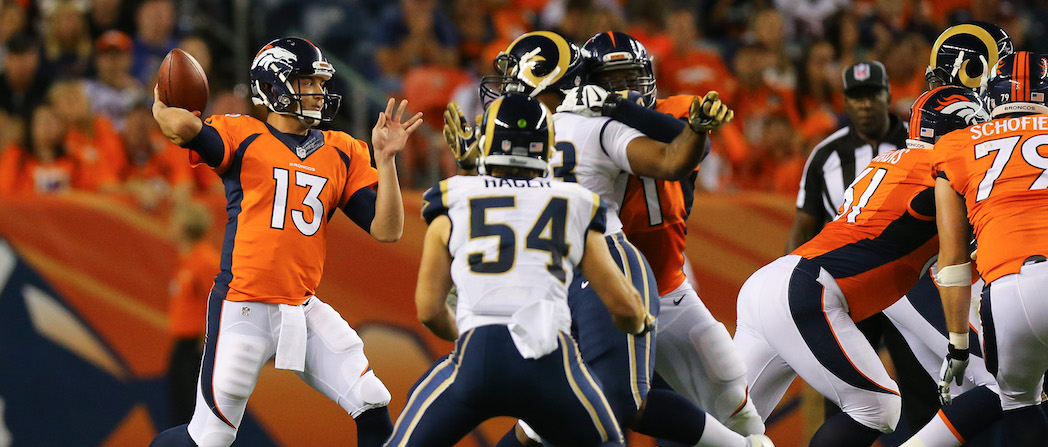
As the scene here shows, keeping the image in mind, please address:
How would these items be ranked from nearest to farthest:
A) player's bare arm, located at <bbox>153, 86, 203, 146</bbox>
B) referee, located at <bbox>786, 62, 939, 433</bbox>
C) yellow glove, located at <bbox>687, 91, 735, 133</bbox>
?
yellow glove, located at <bbox>687, 91, 735, 133</bbox> → player's bare arm, located at <bbox>153, 86, 203, 146</bbox> → referee, located at <bbox>786, 62, 939, 433</bbox>

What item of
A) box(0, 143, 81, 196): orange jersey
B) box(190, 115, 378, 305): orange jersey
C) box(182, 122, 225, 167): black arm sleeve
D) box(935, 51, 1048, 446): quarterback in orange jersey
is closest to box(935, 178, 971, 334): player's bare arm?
box(935, 51, 1048, 446): quarterback in orange jersey

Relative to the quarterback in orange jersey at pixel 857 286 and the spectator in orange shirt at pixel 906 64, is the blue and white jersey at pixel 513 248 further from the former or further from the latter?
the spectator in orange shirt at pixel 906 64

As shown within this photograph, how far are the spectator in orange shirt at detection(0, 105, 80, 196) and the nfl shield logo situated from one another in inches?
195

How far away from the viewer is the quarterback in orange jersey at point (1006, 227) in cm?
444

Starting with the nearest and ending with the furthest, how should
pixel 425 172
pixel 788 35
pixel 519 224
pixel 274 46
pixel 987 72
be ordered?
pixel 519 224 → pixel 274 46 → pixel 987 72 → pixel 425 172 → pixel 788 35

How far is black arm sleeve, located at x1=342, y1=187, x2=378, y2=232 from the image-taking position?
4.96m

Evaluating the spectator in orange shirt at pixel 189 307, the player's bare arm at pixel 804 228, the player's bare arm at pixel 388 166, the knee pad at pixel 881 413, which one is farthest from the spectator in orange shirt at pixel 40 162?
the knee pad at pixel 881 413

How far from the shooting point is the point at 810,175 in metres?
6.36

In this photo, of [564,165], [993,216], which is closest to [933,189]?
[993,216]

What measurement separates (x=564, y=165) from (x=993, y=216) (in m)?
1.64

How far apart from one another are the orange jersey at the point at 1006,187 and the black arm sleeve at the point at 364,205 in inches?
91.4

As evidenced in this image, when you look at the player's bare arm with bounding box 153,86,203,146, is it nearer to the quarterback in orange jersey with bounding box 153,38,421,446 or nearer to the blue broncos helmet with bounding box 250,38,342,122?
the quarterback in orange jersey with bounding box 153,38,421,446

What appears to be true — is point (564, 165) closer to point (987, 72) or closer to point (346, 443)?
point (987, 72)

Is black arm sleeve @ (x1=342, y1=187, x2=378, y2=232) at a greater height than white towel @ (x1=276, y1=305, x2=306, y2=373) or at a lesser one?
greater
